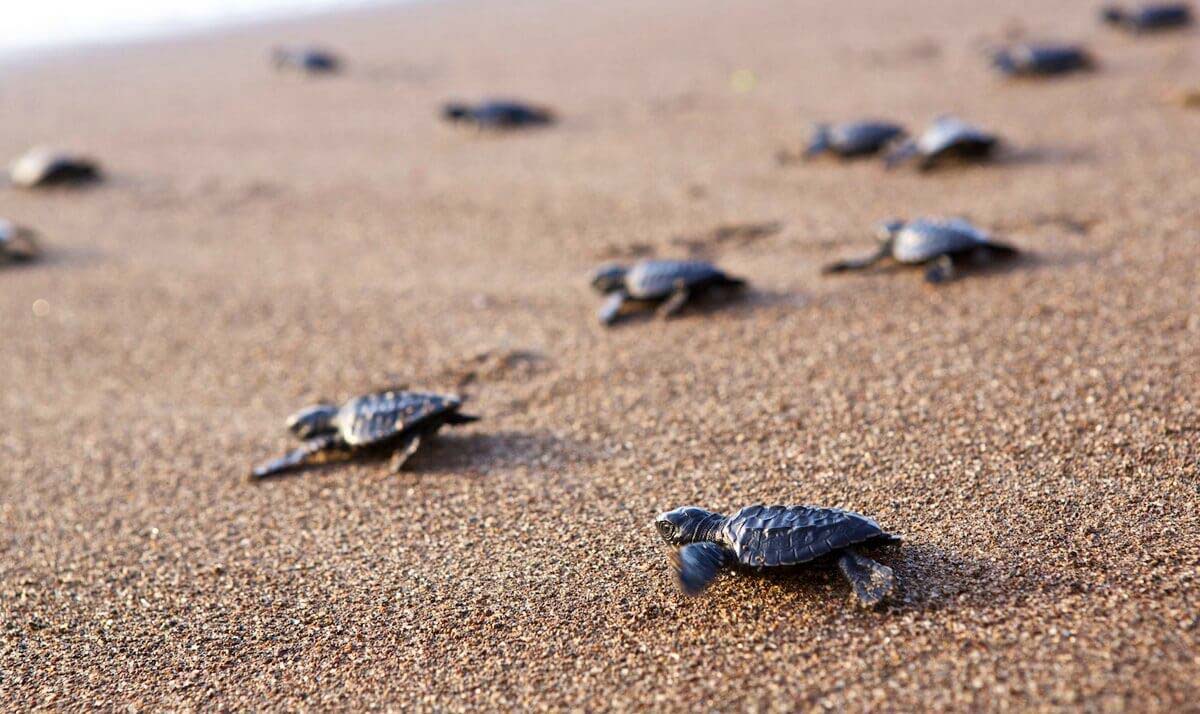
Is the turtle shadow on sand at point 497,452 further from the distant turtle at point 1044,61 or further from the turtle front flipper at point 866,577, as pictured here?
the distant turtle at point 1044,61

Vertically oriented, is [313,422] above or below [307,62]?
below

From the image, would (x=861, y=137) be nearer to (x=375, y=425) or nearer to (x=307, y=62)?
(x=375, y=425)

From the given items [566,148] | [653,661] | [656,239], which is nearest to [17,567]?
[653,661]

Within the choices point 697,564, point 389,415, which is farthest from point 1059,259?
point 389,415

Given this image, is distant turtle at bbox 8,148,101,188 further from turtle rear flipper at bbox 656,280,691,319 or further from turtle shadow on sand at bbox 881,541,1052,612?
turtle shadow on sand at bbox 881,541,1052,612

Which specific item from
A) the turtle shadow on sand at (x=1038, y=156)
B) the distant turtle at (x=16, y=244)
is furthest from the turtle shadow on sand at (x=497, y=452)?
the distant turtle at (x=16, y=244)
